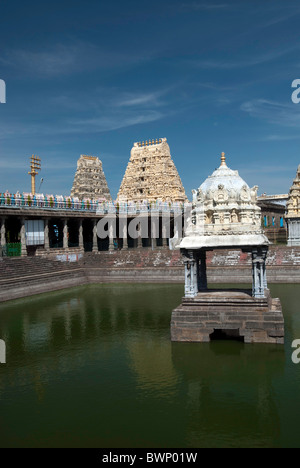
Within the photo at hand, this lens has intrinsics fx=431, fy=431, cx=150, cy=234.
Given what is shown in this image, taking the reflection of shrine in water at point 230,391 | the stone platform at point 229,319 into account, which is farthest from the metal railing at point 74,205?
the reflection of shrine in water at point 230,391

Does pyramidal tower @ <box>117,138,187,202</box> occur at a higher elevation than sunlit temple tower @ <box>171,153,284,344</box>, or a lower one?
higher

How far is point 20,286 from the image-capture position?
29.3 meters

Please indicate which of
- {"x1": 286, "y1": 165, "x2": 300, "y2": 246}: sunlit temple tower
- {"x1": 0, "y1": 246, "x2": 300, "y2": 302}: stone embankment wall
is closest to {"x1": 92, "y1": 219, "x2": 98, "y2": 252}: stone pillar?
{"x1": 0, "y1": 246, "x2": 300, "y2": 302}: stone embankment wall

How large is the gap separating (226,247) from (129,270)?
21.9 m

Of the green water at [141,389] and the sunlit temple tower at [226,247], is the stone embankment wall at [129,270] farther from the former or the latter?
the sunlit temple tower at [226,247]

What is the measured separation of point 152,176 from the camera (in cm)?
6419

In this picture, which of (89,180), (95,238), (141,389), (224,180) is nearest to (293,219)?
(95,238)

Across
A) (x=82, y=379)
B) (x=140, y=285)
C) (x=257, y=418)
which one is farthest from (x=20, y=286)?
(x=257, y=418)

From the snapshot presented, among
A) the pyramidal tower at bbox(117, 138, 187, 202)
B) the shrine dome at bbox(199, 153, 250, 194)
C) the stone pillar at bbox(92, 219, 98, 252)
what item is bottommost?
the stone pillar at bbox(92, 219, 98, 252)

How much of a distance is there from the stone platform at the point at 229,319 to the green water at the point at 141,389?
0.39 m

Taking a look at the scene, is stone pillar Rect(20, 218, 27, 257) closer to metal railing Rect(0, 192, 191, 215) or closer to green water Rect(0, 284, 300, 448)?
metal railing Rect(0, 192, 191, 215)

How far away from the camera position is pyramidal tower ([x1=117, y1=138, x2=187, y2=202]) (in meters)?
62.9

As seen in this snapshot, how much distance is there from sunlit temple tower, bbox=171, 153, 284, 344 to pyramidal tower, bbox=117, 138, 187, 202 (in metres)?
44.9

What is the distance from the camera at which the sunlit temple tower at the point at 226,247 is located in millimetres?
14977
